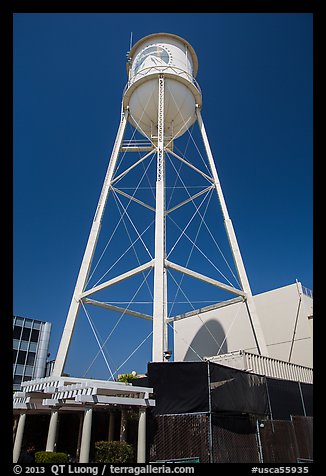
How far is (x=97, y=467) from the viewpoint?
6441mm

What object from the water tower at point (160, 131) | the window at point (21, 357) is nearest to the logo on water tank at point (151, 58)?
the water tower at point (160, 131)

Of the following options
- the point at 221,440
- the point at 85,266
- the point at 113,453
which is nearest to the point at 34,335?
the point at 85,266

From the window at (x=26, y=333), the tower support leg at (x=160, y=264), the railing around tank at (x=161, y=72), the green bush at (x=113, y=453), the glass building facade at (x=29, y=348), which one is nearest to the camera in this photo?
the green bush at (x=113, y=453)

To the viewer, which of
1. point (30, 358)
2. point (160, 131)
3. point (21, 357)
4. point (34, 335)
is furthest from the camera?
point (34, 335)

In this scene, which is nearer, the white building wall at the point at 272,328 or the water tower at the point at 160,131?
the water tower at the point at 160,131

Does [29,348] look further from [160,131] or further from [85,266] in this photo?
[160,131]

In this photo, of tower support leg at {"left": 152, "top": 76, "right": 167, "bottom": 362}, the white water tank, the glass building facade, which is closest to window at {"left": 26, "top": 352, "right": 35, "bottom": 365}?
the glass building facade

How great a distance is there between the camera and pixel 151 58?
658 inches

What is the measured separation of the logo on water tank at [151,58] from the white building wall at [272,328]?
1255 centimetres

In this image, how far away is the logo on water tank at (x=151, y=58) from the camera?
16.4m

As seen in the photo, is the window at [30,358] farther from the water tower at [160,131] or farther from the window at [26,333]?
the water tower at [160,131]

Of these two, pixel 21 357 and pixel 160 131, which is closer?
pixel 160 131

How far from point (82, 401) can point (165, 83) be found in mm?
13458

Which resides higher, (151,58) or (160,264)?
(151,58)
